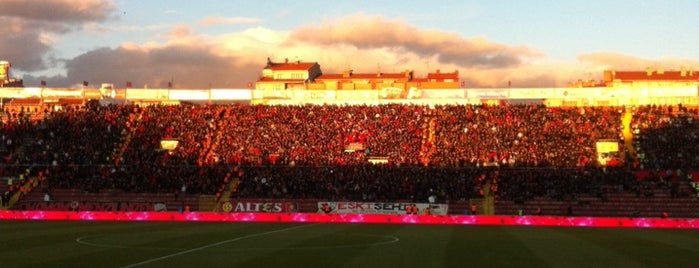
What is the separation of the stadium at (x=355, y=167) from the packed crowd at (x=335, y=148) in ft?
0.54

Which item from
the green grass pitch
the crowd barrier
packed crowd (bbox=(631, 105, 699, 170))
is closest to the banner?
the crowd barrier

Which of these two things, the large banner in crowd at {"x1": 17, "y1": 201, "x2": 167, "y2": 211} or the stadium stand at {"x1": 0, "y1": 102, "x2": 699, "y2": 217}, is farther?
the stadium stand at {"x1": 0, "y1": 102, "x2": 699, "y2": 217}

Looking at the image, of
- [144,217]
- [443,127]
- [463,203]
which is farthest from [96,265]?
Result: [443,127]

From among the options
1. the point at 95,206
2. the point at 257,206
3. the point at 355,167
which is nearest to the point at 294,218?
the point at 257,206

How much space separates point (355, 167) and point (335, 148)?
6.63 metres

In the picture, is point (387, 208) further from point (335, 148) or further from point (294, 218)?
point (335, 148)

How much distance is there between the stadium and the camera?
45656mm

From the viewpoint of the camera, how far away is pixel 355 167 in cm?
6550

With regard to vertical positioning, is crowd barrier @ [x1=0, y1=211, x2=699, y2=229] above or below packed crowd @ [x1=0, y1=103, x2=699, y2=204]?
below

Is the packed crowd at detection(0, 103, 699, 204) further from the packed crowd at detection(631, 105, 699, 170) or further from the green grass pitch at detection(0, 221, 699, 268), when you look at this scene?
the green grass pitch at detection(0, 221, 699, 268)

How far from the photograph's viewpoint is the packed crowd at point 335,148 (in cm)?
6219

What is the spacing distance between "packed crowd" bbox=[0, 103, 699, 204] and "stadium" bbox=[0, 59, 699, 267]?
17 cm

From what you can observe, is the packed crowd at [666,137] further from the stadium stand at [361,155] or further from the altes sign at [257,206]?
the altes sign at [257,206]

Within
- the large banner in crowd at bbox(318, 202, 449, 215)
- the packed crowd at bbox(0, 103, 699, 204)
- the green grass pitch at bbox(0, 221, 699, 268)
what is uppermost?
the packed crowd at bbox(0, 103, 699, 204)
